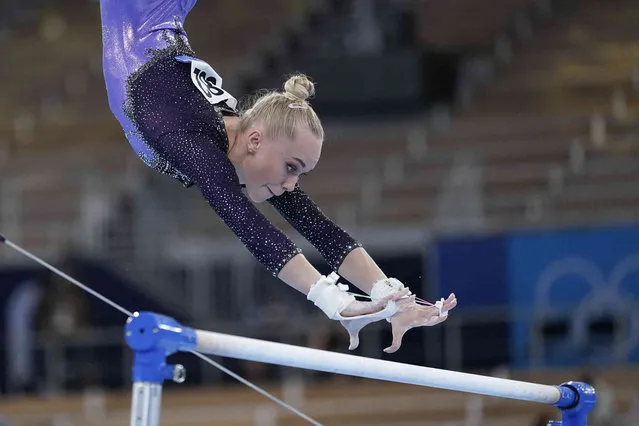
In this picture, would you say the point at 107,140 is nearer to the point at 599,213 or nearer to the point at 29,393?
the point at 29,393

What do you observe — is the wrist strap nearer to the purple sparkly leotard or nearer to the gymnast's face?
the purple sparkly leotard

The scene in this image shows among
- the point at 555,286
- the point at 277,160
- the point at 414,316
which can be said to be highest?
the point at 555,286

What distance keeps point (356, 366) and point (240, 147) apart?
36.9 inches

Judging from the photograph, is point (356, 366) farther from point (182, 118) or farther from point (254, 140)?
point (182, 118)

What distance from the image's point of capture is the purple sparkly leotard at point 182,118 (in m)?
3.12

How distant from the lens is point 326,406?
26.6 ft

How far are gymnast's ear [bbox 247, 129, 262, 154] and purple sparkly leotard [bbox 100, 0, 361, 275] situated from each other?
8 cm

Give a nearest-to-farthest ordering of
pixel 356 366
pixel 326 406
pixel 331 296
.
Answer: pixel 356 366, pixel 331 296, pixel 326 406

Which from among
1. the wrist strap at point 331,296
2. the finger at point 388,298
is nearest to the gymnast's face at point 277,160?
the wrist strap at point 331,296

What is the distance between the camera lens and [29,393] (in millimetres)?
8578

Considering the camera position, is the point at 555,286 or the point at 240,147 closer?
the point at 240,147

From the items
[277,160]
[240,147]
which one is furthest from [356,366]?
[240,147]

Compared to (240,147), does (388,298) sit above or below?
below

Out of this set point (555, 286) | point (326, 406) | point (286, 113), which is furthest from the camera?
point (326, 406)
